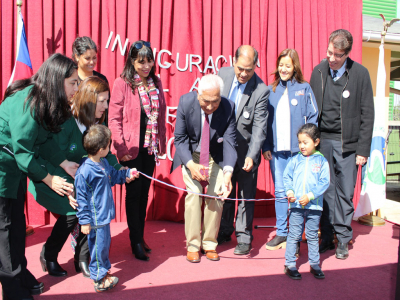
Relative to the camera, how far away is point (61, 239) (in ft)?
9.32

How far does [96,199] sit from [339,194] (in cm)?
252

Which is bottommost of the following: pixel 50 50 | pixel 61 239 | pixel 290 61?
pixel 61 239

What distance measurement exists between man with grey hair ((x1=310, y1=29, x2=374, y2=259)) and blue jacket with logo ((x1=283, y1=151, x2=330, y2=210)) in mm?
654

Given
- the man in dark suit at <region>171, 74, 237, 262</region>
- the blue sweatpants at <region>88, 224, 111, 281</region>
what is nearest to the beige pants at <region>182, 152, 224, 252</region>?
the man in dark suit at <region>171, 74, 237, 262</region>

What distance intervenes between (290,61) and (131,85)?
163cm

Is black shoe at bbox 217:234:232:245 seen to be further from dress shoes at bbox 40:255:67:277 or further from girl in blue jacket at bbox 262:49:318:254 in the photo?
dress shoes at bbox 40:255:67:277

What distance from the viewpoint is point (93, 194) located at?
2648 millimetres

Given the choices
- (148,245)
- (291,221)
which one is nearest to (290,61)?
(291,221)

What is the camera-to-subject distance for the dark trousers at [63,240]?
2.79 metres

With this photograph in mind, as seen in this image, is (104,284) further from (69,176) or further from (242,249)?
(242,249)

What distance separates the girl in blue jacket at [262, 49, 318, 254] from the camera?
3.61 metres

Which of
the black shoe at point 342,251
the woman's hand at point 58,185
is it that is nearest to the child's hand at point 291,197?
the black shoe at point 342,251

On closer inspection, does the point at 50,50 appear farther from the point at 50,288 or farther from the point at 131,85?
the point at 50,288

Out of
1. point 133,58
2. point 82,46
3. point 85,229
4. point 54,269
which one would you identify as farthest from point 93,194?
point 82,46
